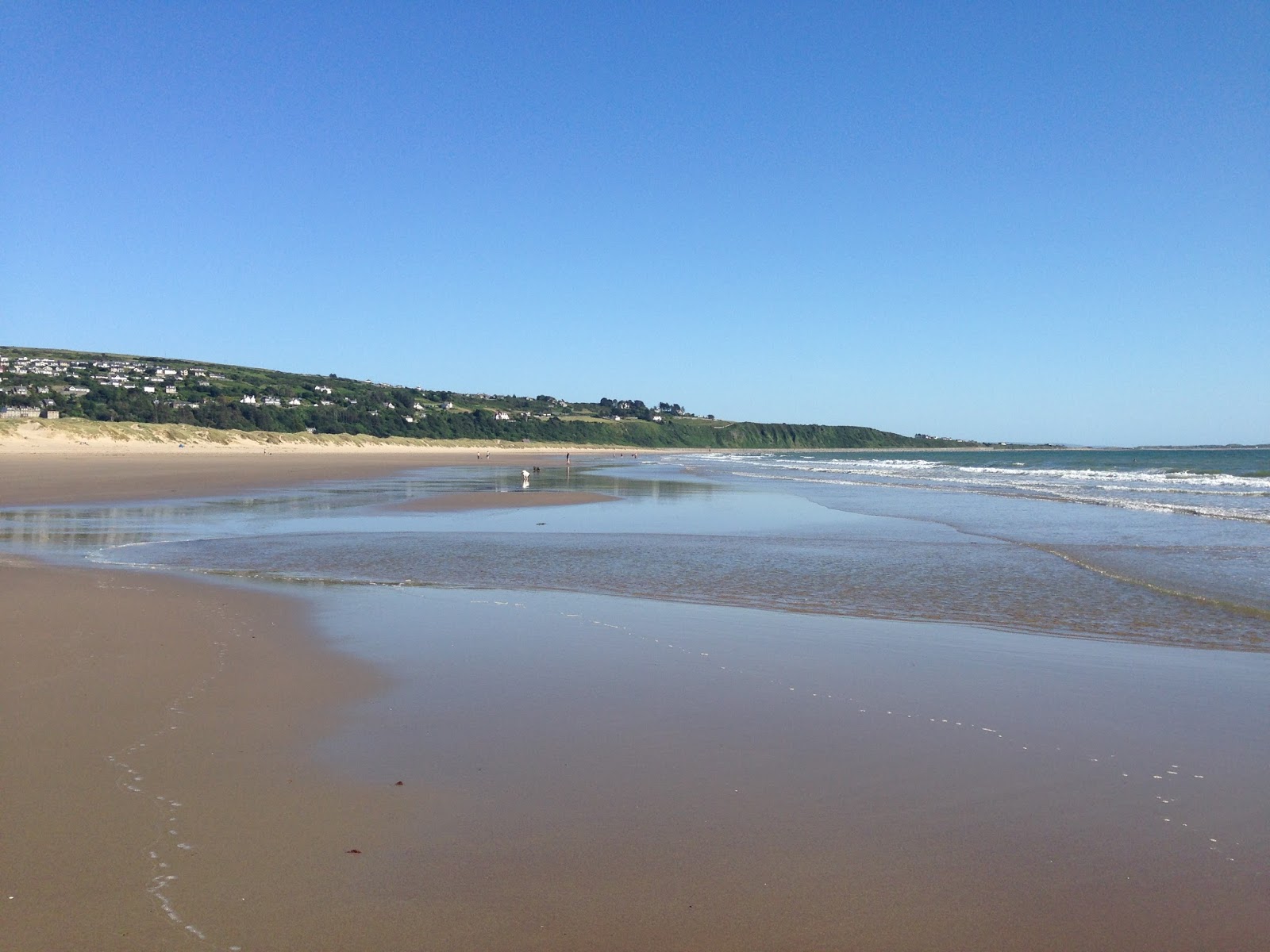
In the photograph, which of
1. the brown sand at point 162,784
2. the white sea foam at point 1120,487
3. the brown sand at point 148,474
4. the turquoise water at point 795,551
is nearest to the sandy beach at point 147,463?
the brown sand at point 148,474

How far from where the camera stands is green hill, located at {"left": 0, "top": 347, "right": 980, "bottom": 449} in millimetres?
73562

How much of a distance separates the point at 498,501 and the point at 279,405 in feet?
269

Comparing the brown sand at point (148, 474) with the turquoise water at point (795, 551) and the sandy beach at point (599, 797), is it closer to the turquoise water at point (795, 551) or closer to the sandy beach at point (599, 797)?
the turquoise water at point (795, 551)

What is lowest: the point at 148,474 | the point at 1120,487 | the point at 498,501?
the point at 148,474

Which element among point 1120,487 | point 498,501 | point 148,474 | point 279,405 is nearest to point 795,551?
point 498,501

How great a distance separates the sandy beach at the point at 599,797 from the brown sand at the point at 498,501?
1537cm

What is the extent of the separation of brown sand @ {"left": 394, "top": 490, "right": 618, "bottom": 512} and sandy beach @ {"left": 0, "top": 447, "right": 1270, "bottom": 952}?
50.4ft

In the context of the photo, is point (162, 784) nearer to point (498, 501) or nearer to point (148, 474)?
point (498, 501)

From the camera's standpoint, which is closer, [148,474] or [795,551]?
[795,551]

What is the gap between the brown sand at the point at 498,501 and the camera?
23406 millimetres

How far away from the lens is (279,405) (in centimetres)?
9925

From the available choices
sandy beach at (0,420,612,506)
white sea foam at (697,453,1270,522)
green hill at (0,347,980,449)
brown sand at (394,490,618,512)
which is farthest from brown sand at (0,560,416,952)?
green hill at (0,347,980,449)

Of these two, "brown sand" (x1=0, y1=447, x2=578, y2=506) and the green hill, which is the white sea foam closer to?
"brown sand" (x1=0, y1=447, x2=578, y2=506)

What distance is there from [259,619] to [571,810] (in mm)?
→ 5597
